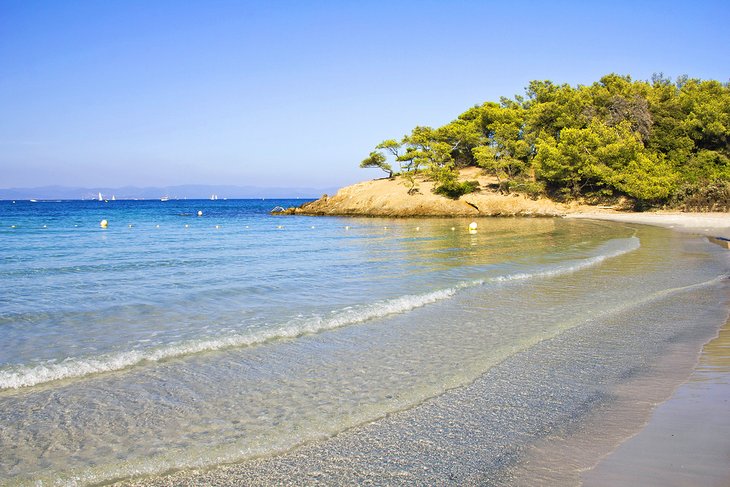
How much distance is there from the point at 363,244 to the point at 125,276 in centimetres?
1349

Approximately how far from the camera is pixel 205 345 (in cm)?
837

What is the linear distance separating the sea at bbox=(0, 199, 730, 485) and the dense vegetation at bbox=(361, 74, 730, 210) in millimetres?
37491

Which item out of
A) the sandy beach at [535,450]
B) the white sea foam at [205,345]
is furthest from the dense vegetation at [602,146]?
the sandy beach at [535,450]

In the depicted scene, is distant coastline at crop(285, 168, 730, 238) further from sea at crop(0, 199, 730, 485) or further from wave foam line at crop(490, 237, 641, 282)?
sea at crop(0, 199, 730, 485)

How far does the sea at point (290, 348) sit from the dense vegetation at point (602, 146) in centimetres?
3749

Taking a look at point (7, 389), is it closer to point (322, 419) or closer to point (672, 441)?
point (322, 419)

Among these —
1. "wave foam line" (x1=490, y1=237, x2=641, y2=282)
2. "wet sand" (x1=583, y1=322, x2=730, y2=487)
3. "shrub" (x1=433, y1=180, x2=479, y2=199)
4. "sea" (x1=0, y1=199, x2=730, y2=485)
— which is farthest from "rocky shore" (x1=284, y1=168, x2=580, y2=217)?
"wet sand" (x1=583, y1=322, x2=730, y2=487)

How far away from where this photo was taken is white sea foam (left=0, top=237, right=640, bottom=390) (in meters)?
6.94

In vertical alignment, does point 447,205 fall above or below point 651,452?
above

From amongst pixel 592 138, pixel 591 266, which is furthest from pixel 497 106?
pixel 591 266

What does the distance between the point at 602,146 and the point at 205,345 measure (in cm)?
5434

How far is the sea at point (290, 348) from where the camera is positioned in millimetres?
5090

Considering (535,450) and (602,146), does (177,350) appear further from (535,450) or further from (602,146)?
(602,146)

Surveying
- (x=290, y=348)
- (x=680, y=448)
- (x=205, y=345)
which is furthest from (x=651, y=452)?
(x=205, y=345)
